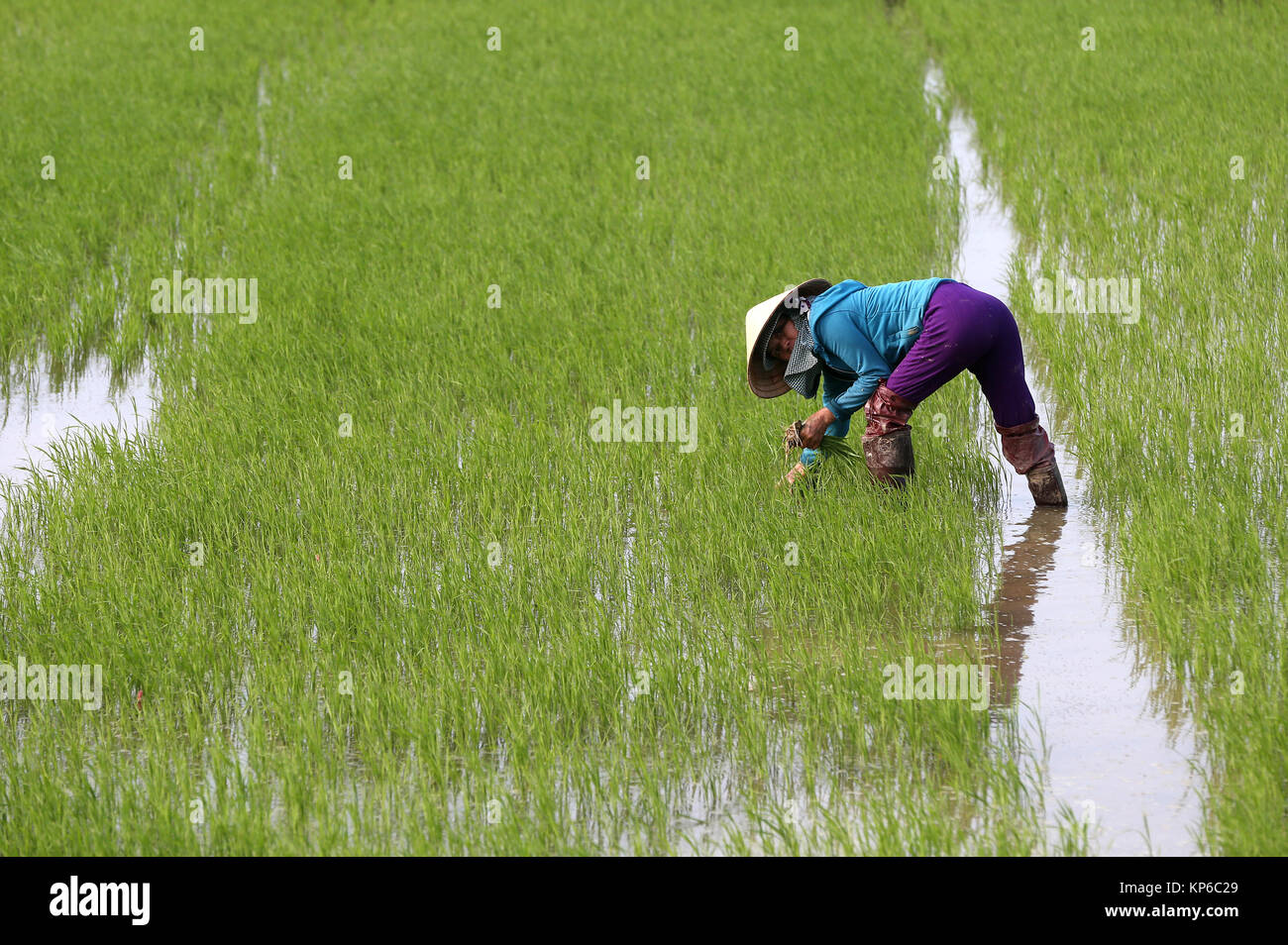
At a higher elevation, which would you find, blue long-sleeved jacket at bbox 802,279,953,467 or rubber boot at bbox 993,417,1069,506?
blue long-sleeved jacket at bbox 802,279,953,467

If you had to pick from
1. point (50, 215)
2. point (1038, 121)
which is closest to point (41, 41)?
point (50, 215)

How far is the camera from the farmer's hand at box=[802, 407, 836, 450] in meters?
3.65

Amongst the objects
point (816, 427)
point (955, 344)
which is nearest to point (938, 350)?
point (955, 344)

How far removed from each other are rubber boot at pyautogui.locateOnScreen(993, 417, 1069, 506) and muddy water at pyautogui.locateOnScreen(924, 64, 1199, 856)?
0.06m

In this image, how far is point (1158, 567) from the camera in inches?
124

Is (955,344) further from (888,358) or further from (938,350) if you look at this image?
(888,358)

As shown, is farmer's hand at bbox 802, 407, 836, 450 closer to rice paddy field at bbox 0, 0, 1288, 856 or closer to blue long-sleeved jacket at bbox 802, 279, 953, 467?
blue long-sleeved jacket at bbox 802, 279, 953, 467

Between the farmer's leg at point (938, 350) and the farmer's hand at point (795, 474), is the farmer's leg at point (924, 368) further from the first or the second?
the farmer's hand at point (795, 474)

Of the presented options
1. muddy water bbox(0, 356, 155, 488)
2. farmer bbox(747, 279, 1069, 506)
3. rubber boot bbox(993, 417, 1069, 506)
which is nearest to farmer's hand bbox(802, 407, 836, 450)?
farmer bbox(747, 279, 1069, 506)

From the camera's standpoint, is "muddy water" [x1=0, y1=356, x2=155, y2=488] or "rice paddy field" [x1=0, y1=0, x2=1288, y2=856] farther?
"muddy water" [x1=0, y1=356, x2=155, y2=488]

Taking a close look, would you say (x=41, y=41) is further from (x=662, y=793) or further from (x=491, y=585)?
(x=662, y=793)

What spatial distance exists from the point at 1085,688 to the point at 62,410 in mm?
4020

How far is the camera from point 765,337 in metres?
3.59
